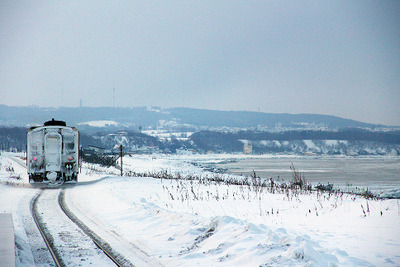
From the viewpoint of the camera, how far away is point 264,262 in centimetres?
661

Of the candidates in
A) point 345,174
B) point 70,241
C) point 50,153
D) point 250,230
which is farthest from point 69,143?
point 345,174

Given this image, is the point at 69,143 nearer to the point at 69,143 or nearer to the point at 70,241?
the point at 69,143

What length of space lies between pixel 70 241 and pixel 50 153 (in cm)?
1596

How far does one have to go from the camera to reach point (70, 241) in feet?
28.4

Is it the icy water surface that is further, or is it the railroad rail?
the icy water surface

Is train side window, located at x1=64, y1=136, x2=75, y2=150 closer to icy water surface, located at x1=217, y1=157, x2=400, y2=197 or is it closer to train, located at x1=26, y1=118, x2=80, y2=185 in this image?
train, located at x1=26, y1=118, x2=80, y2=185

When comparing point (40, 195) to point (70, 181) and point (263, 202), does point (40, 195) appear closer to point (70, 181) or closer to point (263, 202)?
point (70, 181)

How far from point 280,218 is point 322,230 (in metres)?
2.03

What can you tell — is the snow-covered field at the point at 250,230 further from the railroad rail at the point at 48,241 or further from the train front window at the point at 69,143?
the train front window at the point at 69,143

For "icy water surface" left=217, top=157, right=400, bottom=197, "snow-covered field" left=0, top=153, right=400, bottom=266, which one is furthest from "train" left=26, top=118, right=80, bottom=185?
"icy water surface" left=217, top=157, right=400, bottom=197

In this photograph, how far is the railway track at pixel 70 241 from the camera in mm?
7277

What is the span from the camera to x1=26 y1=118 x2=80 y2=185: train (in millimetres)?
23031

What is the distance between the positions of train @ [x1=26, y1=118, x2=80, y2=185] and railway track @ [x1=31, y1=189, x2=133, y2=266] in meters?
10.5

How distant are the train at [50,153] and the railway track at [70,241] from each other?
10.5 metres
